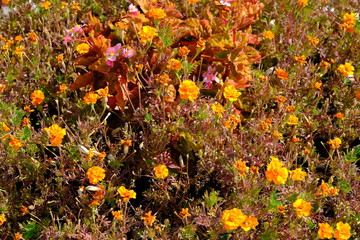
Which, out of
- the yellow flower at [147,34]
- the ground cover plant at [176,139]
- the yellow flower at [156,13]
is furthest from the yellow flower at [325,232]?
the yellow flower at [156,13]

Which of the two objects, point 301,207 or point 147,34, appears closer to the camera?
point 301,207

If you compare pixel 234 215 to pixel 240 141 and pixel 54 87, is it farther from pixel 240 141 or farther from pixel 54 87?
pixel 54 87

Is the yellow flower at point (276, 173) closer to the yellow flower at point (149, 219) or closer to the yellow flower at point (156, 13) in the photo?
the yellow flower at point (149, 219)

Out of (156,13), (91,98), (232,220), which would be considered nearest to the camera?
(232,220)

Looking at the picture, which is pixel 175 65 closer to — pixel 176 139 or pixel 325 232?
pixel 176 139

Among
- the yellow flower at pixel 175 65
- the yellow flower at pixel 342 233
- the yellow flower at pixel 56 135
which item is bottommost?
the yellow flower at pixel 342 233

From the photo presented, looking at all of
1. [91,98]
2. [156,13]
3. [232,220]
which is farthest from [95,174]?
[156,13]

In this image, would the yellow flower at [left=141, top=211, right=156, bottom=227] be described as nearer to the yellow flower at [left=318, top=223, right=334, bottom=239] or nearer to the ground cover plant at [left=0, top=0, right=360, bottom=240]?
the ground cover plant at [left=0, top=0, right=360, bottom=240]

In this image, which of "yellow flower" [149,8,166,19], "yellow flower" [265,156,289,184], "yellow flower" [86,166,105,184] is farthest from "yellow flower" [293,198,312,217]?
"yellow flower" [149,8,166,19]
